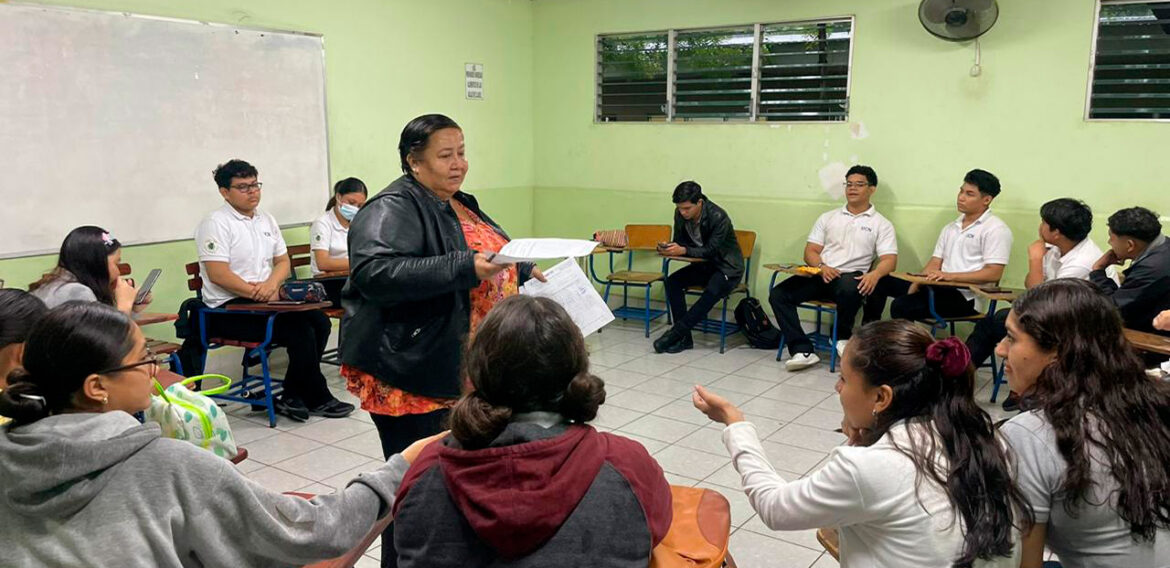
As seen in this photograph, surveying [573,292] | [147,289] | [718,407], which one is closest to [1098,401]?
[718,407]

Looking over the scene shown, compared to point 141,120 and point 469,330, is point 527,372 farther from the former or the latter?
point 141,120

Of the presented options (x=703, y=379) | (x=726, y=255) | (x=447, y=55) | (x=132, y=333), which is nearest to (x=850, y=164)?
(x=726, y=255)

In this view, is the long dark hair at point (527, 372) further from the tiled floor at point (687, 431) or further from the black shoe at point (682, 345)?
the black shoe at point (682, 345)

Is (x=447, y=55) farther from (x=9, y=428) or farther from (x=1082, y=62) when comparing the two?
(x=9, y=428)

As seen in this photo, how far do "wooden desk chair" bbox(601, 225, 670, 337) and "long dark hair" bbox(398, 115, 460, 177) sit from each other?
4.11m

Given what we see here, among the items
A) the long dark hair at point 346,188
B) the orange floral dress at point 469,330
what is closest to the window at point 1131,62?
the orange floral dress at point 469,330

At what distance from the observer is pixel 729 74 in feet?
20.9

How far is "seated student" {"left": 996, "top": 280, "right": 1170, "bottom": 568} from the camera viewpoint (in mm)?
1571

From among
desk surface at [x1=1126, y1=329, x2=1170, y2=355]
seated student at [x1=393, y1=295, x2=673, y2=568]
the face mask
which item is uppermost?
the face mask

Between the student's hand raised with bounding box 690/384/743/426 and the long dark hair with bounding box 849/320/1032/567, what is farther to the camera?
the student's hand raised with bounding box 690/384/743/426

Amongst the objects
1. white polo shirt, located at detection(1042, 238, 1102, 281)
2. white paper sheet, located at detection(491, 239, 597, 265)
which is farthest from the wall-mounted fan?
white paper sheet, located at detection(491, 239, 597, 265)

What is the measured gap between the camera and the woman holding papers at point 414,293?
203 centimetres

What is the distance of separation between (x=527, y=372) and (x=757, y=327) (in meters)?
4.95

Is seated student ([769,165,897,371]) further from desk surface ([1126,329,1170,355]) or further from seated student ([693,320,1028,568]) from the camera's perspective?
seated student ([693,320,1028,568])
